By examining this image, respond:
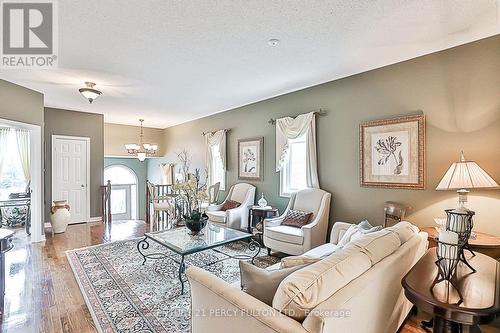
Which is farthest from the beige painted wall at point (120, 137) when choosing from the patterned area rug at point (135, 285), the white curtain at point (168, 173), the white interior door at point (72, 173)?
the patterned area rug at point (135, 285)

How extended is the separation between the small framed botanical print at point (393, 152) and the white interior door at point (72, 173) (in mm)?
6475

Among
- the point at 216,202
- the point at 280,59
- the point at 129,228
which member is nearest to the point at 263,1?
the point at 280,59

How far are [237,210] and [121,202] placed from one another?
7.43m

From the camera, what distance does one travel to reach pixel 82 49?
292 centimetres

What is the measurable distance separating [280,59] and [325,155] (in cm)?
172

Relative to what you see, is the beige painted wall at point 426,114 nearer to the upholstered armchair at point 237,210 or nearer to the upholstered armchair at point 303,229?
the upholstered armchair at point 303,229

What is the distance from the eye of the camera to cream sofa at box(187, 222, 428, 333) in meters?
1.16

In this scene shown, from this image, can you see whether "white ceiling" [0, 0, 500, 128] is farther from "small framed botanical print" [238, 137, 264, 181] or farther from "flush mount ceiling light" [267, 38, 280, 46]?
"small framed botanical print" [238, 137, 264, 181]

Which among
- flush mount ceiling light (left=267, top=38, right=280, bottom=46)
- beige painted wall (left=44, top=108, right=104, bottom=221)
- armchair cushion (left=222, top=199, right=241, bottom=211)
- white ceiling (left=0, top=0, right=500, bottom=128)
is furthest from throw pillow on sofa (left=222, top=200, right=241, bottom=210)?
beige painted wall (left=44, top=108, right=104, bottom=221)

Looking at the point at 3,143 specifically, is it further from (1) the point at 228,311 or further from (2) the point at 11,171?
(1) the point at 228,311

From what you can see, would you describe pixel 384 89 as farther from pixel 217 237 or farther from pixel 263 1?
pixel 217 237

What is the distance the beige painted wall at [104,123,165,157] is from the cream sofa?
746 centimetres

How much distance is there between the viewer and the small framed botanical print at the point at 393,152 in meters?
3.12

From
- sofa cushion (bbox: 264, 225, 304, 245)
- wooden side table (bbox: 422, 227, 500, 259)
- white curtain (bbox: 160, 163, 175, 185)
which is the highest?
white curtain (bbox: 160, 163, 175, 185)
